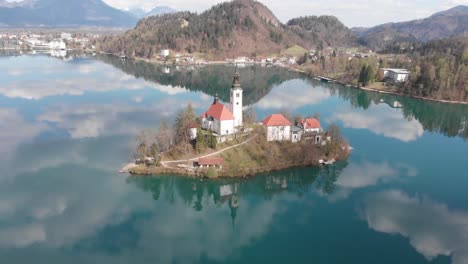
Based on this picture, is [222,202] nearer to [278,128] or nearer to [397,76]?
[278,128]

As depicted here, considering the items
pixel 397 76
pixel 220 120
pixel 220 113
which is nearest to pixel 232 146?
pixel 220 120

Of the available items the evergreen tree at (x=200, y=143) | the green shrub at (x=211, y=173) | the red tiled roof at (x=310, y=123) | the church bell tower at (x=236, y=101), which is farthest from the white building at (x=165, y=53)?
the green shrub at (x=211, y=173)

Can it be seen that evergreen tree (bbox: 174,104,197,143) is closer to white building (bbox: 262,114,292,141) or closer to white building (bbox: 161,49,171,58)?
white building (bbox: 262,114,292,141)

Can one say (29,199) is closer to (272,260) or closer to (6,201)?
(6,201)

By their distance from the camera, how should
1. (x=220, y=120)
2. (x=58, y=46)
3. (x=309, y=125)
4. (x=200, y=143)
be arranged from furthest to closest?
(x=58, y=46)
(x=309, y=125)
(x=220, y=120)
(x=200, y=143)

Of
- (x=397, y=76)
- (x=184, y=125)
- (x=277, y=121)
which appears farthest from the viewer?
(x=397, y=76)

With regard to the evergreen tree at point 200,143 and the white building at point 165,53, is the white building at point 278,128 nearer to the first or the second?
the evergreen tree at point 200,143
